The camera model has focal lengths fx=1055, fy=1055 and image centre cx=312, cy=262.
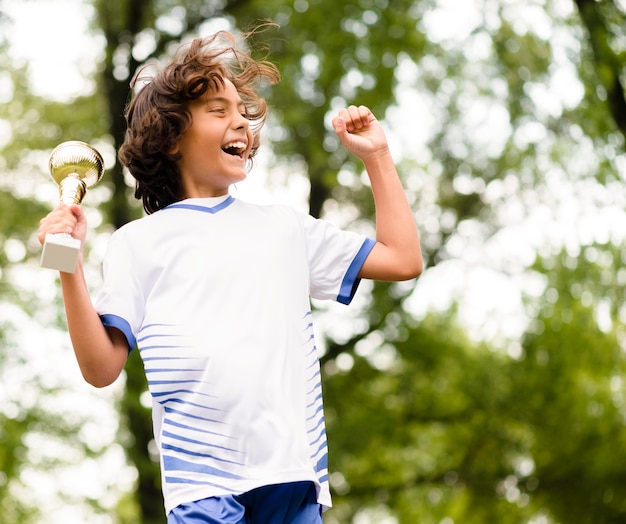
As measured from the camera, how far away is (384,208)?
101 inches

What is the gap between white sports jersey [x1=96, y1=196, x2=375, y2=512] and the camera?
217cm

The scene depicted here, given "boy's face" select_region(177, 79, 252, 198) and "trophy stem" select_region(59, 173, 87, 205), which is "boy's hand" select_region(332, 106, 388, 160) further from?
"trophy stem" select_region(59, 173, 87, 205)

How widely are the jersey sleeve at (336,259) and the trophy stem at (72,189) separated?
528mm

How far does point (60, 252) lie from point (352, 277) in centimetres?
73

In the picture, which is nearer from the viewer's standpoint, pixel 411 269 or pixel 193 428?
pixel 193 428

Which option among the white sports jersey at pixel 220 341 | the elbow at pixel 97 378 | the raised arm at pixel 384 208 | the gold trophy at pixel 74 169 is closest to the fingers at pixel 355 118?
the raised arm at pixel 384 208

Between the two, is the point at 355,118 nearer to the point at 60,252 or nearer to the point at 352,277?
the point at 352,277

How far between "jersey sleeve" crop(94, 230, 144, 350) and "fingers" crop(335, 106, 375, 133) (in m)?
0.64

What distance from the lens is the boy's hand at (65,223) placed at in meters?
2.10

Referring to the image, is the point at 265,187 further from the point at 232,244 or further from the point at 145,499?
the point at 232,244

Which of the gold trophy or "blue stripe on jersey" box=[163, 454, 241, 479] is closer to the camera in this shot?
"blue stripe on jersey" box=[163, 454, 241, 479]

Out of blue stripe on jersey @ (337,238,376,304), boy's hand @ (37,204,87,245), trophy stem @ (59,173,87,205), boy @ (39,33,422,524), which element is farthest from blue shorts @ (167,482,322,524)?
trophy stem @ (59,173,87,205)

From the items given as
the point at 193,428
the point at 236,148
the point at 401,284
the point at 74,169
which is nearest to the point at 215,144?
the point at 236,148

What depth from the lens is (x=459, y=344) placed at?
1416 cm
